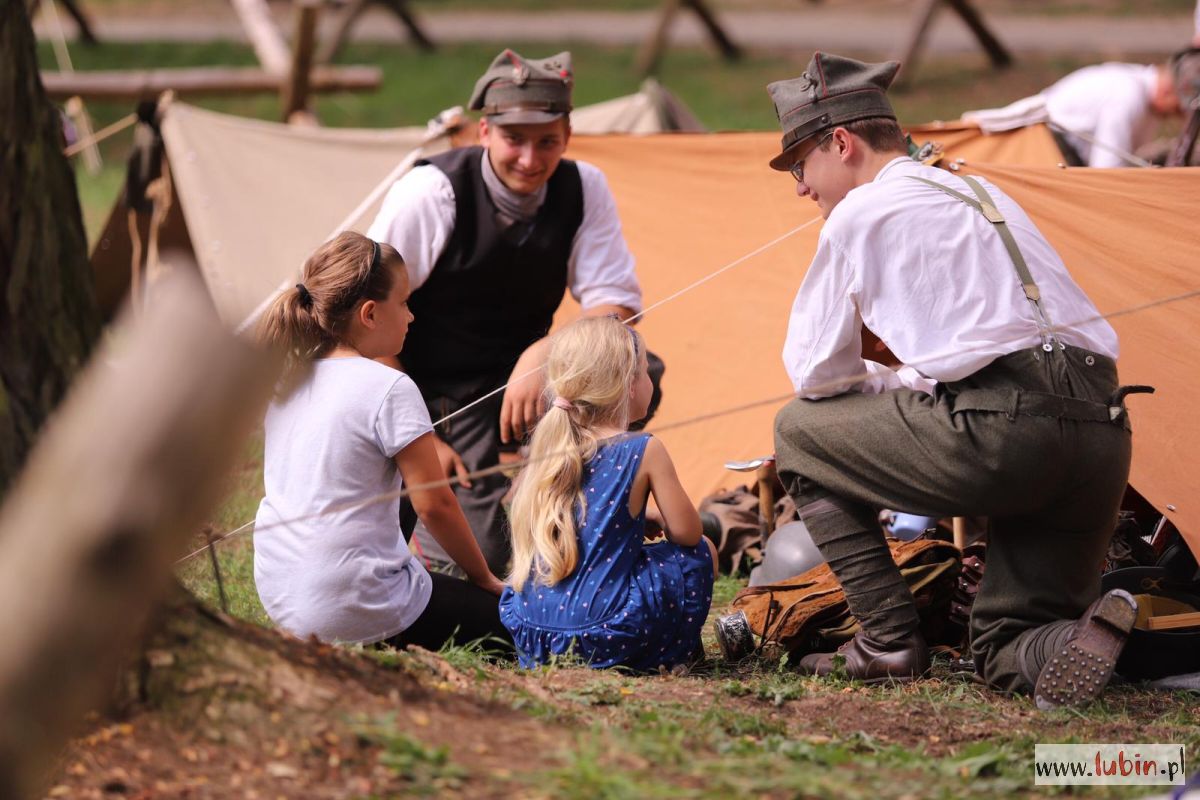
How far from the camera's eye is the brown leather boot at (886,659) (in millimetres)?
3225

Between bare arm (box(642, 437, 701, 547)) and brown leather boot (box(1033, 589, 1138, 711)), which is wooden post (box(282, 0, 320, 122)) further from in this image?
brown leather boot (box(1033, 589, 1138, 711))

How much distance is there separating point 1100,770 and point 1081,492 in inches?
27.6

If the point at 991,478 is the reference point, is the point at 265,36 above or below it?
above

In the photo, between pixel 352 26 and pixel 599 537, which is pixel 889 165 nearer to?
pixel 599 537

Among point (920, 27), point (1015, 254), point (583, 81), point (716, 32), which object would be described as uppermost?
point (716, 32)

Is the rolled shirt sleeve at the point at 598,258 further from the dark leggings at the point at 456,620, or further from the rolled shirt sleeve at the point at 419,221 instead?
the dark leggings at the point at 456,620

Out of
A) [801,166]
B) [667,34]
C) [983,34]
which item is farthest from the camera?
[667,34]

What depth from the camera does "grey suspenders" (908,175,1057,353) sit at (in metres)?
3.02

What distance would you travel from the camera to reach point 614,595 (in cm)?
320

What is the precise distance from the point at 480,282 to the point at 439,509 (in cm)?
122

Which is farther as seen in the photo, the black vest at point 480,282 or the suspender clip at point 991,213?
the black vest at point 480,282

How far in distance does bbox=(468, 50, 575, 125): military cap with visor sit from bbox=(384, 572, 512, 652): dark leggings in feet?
4.66

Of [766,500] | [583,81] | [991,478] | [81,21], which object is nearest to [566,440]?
[991,478]

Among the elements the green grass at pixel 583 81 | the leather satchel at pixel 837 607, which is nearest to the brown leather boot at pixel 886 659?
the leather satchel at pixel 837 607
